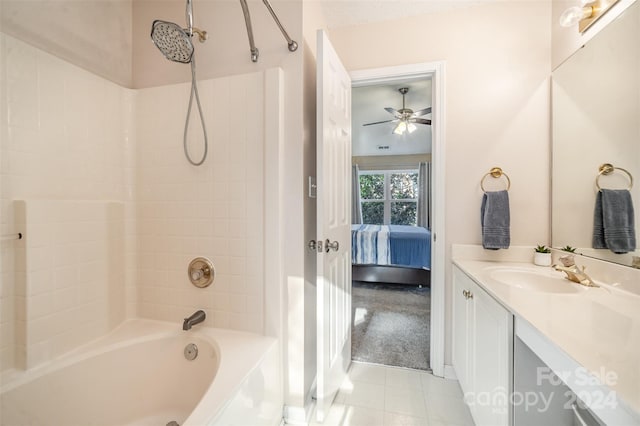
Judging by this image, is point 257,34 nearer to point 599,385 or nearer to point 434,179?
point 434,179

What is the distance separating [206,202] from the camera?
146cm

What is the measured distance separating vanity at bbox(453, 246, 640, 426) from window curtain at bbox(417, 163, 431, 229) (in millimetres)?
4629

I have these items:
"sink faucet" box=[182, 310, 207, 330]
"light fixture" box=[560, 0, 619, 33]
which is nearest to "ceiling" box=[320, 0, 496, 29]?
"light fixture" box=[560, 0, 619, 33]

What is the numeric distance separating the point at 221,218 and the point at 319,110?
0.80 meters

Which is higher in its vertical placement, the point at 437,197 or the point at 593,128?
the point at 593,128

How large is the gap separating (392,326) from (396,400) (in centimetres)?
100

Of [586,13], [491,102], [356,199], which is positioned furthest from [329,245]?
[356,199]

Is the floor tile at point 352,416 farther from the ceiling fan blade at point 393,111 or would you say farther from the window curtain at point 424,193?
the window curtain at point 424,193

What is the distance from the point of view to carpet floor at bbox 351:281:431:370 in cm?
204

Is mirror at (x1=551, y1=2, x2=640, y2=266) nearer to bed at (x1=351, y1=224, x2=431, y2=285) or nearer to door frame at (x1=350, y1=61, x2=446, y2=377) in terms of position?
door frame at (x1=350, y1=61, x2=446, y2=377)

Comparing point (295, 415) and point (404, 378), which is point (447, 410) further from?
point (295, 415)

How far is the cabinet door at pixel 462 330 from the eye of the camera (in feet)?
4.62

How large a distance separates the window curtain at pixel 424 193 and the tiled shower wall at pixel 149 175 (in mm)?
5403

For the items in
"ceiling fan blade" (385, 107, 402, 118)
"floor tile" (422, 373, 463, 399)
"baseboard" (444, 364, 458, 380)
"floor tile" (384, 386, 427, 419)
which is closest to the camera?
"floor tile" (384, 386, 427, 419)
